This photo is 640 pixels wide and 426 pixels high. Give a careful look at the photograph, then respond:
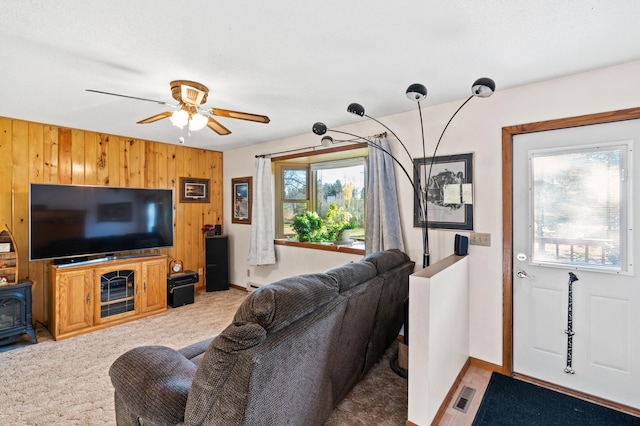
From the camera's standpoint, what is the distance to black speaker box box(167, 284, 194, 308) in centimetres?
411

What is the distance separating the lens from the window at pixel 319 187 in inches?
159

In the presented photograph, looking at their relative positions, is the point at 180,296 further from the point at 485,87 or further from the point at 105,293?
the point at 485,87

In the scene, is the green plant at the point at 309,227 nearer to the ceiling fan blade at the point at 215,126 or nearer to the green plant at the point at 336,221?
the green plant at the point at 336,221

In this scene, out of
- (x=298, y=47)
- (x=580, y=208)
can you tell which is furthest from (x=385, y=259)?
(x=298, y=47)

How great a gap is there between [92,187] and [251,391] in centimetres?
349

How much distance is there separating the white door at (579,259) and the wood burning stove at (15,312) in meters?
4.61

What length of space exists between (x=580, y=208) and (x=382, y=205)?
153 cm

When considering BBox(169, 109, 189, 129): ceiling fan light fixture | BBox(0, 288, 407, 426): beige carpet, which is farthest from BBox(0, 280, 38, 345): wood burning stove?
BBox(169, 109, 189, 129): ceiling fan light fixture

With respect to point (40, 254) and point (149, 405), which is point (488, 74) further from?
point (40, 254)

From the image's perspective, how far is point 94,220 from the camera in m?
3.54

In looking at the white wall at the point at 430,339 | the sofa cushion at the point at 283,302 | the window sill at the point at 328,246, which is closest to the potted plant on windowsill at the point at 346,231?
the window sill at the point at 328,246

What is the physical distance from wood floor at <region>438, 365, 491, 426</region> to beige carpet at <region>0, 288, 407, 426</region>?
0.29 m

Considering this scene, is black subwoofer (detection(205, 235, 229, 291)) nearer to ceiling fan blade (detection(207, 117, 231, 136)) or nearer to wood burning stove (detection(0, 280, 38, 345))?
wood burning stove (detection(0, 280, 38, 345))

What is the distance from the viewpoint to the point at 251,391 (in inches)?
45.2
